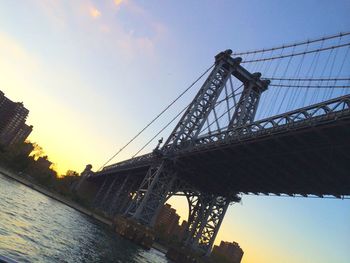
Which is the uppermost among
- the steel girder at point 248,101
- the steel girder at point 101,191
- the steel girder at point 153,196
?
the steel girder at point 248,101

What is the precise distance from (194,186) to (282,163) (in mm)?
18930

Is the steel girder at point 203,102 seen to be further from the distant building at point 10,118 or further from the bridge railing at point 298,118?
the distant building at point 10,118

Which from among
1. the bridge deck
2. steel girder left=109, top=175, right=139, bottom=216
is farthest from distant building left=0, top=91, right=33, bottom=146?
A: the bridge deck

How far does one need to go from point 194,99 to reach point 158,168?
33.7 ft

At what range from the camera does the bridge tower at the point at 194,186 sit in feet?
166

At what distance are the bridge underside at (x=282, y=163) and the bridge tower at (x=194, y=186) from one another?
2.07 m

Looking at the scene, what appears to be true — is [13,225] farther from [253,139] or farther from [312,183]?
[312,183]

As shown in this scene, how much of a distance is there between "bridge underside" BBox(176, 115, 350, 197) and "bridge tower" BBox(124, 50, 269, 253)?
6.78 feet

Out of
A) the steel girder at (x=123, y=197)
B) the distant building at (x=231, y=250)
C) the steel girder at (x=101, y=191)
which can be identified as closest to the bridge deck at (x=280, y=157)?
the steel girder at (x=123, y=197)

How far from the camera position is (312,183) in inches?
1556

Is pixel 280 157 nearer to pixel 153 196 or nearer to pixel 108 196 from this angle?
pixel 153 196

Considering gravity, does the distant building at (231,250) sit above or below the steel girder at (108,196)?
above

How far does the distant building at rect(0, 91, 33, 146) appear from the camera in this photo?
512ft

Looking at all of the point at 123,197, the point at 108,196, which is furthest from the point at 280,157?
the point at 108,196
